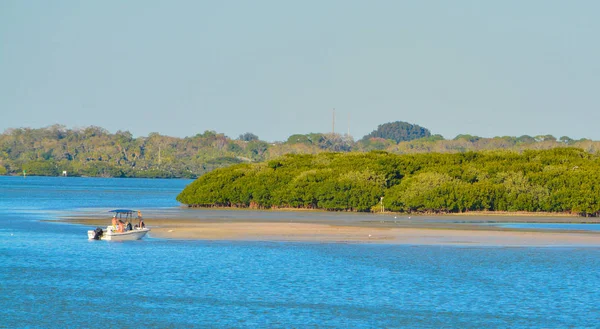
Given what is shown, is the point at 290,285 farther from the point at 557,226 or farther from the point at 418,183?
the point at 418,183

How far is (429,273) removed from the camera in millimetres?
38312

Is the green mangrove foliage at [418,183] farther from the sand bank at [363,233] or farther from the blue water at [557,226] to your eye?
the sand bank at [363,233]

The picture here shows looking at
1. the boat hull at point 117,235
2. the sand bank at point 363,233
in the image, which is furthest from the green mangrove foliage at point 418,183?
the boat hull at point 117,235

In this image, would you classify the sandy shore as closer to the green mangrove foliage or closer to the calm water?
the calm water

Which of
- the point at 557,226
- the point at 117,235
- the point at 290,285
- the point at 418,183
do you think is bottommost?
the point at 290,285

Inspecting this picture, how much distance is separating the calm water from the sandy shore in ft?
11.3

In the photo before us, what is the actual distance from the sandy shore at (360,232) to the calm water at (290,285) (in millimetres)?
3433

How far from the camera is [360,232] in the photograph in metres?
57.7

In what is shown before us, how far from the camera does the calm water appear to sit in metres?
28.5

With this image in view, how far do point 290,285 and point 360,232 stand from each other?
77.0ft

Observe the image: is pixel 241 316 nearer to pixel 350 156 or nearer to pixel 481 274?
pixel 481 274

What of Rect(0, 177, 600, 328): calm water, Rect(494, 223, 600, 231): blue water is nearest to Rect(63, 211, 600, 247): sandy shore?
Rect(494, 223, 600, 231): blue water

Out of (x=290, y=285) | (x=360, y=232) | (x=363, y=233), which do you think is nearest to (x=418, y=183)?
(x=360, y=232)

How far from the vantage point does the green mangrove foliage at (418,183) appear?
3157 inches
